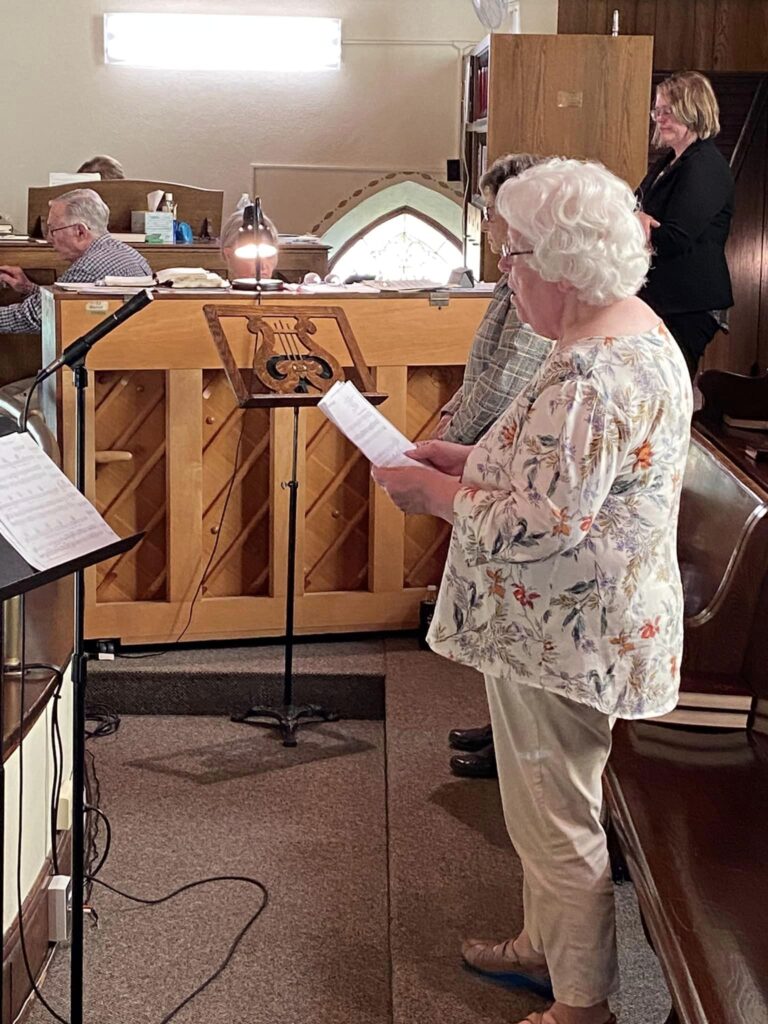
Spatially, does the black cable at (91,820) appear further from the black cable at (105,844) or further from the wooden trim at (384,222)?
the wooden trim at (384,222)

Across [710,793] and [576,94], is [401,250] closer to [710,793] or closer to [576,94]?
[576,94]

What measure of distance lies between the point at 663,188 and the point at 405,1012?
3.33 m

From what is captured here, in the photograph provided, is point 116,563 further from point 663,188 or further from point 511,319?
point 663,188

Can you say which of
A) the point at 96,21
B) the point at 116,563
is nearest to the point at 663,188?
the point at 116,563

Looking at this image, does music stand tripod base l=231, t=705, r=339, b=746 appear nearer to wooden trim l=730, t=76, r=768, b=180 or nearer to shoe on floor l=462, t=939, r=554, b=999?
shoe on floor l=462, t=939, r=554, b=999

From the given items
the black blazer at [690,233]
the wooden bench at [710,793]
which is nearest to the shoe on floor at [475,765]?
the wooden bench at [710,793]

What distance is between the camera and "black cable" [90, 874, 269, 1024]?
2.80 metres

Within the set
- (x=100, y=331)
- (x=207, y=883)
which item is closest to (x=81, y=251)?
(x=207, y=883)

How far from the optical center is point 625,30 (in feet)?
25.9

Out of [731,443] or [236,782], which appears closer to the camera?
[236,782]

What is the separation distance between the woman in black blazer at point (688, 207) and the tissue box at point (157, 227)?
2985 millimetres

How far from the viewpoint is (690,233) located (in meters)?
4.99

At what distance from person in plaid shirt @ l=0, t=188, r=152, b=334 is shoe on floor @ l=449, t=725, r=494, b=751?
7.85 ft

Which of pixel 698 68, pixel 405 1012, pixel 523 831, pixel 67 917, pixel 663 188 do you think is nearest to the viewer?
pixel 523 831
